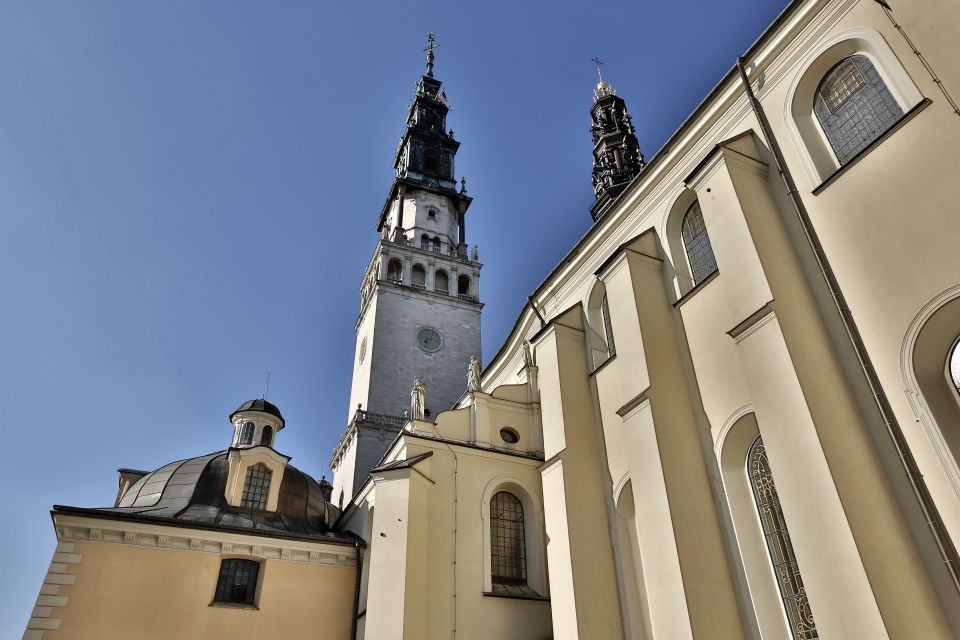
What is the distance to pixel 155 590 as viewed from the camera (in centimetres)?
→ 1487

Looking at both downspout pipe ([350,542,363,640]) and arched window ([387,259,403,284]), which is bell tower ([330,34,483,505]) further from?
downspout pipe ([350,542,363,640])

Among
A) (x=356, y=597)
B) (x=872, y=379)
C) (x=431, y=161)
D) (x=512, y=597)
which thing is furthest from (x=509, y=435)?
(x=431, y=161)

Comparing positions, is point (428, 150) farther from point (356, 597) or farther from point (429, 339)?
point (356, 597)

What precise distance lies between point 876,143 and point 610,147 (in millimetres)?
16026

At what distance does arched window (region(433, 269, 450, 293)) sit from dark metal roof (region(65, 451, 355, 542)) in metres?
14.8

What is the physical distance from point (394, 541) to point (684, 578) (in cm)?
689

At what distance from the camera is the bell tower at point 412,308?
27.3 m

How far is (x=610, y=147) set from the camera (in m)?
24.0

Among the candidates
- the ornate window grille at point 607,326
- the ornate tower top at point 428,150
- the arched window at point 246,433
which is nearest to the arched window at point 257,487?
the arched window at point 246,433

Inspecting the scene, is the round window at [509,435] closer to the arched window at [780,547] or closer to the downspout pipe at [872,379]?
the arched window at [780,547]

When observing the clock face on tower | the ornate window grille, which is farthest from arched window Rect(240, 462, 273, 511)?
the clock face on tower

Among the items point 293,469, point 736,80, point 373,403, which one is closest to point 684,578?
point 736,80

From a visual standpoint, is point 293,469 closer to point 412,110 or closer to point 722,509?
point 722,509

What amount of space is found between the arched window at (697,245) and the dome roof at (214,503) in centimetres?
1250
